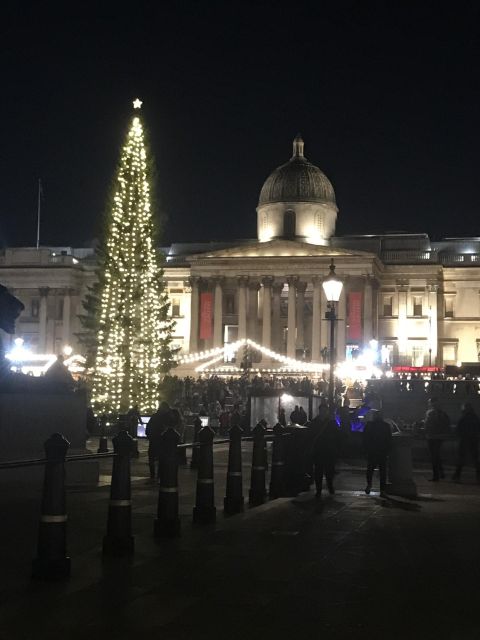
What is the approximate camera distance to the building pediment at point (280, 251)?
300ft

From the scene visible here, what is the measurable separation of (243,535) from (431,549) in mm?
2276

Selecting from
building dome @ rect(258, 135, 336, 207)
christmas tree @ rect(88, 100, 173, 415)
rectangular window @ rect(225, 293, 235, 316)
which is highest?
building dome @ rect(258, 135, 336, 207)

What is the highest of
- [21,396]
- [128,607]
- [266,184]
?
[266,184]

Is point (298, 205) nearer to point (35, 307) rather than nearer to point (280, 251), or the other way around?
point (280, 251)

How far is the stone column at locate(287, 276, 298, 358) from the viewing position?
8962cm

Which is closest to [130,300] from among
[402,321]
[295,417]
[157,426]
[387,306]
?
[295,417]

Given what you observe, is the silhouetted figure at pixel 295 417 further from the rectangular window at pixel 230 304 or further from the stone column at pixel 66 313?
the stone column at pixel 66 313

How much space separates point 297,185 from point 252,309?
47.3ft

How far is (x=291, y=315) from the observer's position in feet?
299

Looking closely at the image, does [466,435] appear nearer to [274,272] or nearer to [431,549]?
[431,549]

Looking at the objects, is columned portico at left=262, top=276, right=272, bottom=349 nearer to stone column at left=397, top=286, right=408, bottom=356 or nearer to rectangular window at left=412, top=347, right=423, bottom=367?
stone column at left=397, top=286, right=408, bottom=356

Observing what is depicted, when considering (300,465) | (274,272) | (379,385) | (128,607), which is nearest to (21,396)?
(300,465)

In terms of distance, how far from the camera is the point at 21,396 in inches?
760

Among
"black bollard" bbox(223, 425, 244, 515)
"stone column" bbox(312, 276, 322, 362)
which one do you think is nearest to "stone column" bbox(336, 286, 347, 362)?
"stone column" bbox(312, 276, 322, 362)
